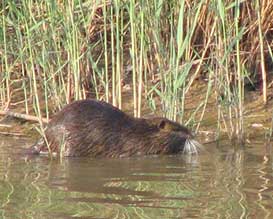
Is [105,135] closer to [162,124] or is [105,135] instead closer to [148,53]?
[162,124]

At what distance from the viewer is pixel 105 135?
637cm

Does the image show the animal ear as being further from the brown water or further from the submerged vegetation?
the brown water

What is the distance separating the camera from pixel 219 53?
652 centimetres

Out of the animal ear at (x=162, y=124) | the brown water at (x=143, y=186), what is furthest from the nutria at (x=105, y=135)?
the brown water at (x=143, y=186)

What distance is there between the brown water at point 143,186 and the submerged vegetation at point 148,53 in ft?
1.43

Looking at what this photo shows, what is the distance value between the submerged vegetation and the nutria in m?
0.16

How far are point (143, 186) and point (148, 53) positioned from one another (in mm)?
2285

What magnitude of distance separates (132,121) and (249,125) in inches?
34.7

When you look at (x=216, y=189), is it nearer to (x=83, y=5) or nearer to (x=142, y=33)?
(x=142, y=33)

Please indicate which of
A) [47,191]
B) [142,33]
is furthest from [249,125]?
[47,191]

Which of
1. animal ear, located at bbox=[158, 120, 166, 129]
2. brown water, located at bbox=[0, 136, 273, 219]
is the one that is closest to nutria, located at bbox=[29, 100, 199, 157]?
animal ear, located at bbox=[158, 120, 166, 129]

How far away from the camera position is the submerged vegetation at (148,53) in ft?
20.7

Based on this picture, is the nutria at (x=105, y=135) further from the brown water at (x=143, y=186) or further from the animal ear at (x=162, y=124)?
the brown water at (x=143, y=186)

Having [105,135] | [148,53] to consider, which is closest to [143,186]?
[105,135]
